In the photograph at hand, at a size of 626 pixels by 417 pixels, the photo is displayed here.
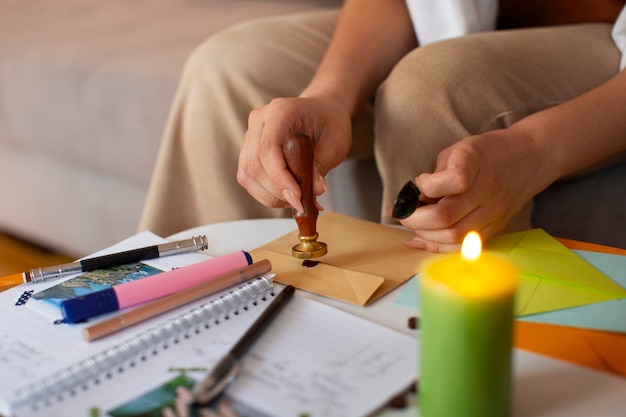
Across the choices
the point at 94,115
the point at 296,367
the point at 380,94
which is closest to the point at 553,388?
the point at 296,367

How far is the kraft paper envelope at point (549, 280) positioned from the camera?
1.89 feet

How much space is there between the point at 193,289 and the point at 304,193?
14cm

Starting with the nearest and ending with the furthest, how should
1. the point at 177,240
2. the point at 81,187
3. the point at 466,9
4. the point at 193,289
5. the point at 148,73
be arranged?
the point at 193,289, the point at 177,240, the point at 466,9, the point at 148,73, the point at 81,187

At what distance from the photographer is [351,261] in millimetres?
677

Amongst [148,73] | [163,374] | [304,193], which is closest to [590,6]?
[304,193]

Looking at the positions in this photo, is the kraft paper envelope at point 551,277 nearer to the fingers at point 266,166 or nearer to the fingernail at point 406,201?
the fingernail at point 406,201

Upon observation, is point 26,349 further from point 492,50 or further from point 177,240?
point 492,50

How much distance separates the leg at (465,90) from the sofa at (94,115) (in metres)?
0.21

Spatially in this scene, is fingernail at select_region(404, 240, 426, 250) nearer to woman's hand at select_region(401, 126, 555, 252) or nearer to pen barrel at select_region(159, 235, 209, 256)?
woman's hand at select_region(401, 126, 555, 252)

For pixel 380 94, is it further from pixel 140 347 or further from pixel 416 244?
pixel 140 347

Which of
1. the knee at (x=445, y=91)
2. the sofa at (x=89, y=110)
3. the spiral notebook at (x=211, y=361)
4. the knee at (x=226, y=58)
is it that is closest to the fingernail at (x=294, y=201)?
the spiral notebook at (x=211, y=361)

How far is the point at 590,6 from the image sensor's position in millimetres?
1061

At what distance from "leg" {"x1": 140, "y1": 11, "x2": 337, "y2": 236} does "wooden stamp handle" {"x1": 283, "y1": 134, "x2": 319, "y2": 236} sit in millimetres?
299

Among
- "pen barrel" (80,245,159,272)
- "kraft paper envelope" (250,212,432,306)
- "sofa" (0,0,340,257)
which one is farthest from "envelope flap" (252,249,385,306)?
"sofa" (0,0,340,257)
